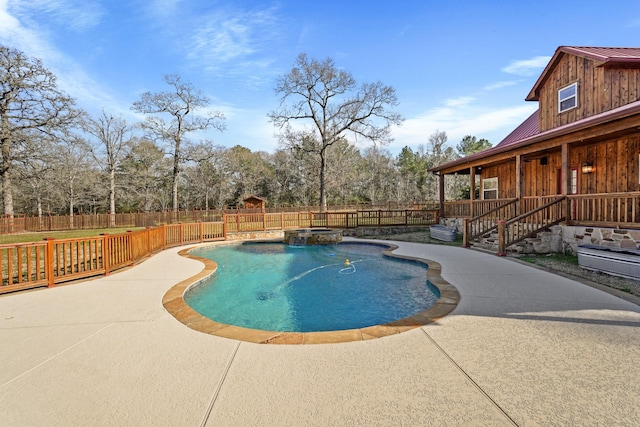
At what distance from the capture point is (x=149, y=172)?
37781mm

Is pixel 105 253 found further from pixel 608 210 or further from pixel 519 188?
pixel 608 210

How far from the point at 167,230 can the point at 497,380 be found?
11.9 metres

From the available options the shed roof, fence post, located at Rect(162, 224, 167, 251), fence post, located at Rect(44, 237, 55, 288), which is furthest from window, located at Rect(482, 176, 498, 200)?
fence post, located at Rect(44, 237, 55, 288)

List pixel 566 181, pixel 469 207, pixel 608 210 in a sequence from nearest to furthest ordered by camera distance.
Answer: pixel 608 210
pixel 566 181
pixel 469 207

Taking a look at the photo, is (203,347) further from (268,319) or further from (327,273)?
(327,273)

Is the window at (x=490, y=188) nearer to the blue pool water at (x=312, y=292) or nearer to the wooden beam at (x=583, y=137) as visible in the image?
the wooden beam at (x=583, y=137)

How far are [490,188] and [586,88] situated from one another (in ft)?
18.5

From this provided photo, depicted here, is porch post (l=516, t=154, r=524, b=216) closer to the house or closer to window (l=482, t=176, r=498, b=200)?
the house

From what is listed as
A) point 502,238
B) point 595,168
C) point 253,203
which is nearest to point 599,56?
point 595,168

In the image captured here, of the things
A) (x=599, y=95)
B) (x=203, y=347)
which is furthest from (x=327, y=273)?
(x=599, y=95)

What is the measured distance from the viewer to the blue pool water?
484cm

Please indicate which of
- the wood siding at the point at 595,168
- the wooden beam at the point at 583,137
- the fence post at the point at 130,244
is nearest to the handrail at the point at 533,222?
the wooden beam at the point at 583,137

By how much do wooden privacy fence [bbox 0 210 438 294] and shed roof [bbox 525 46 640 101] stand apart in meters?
7.63

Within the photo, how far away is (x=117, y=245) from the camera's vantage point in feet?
24.0
